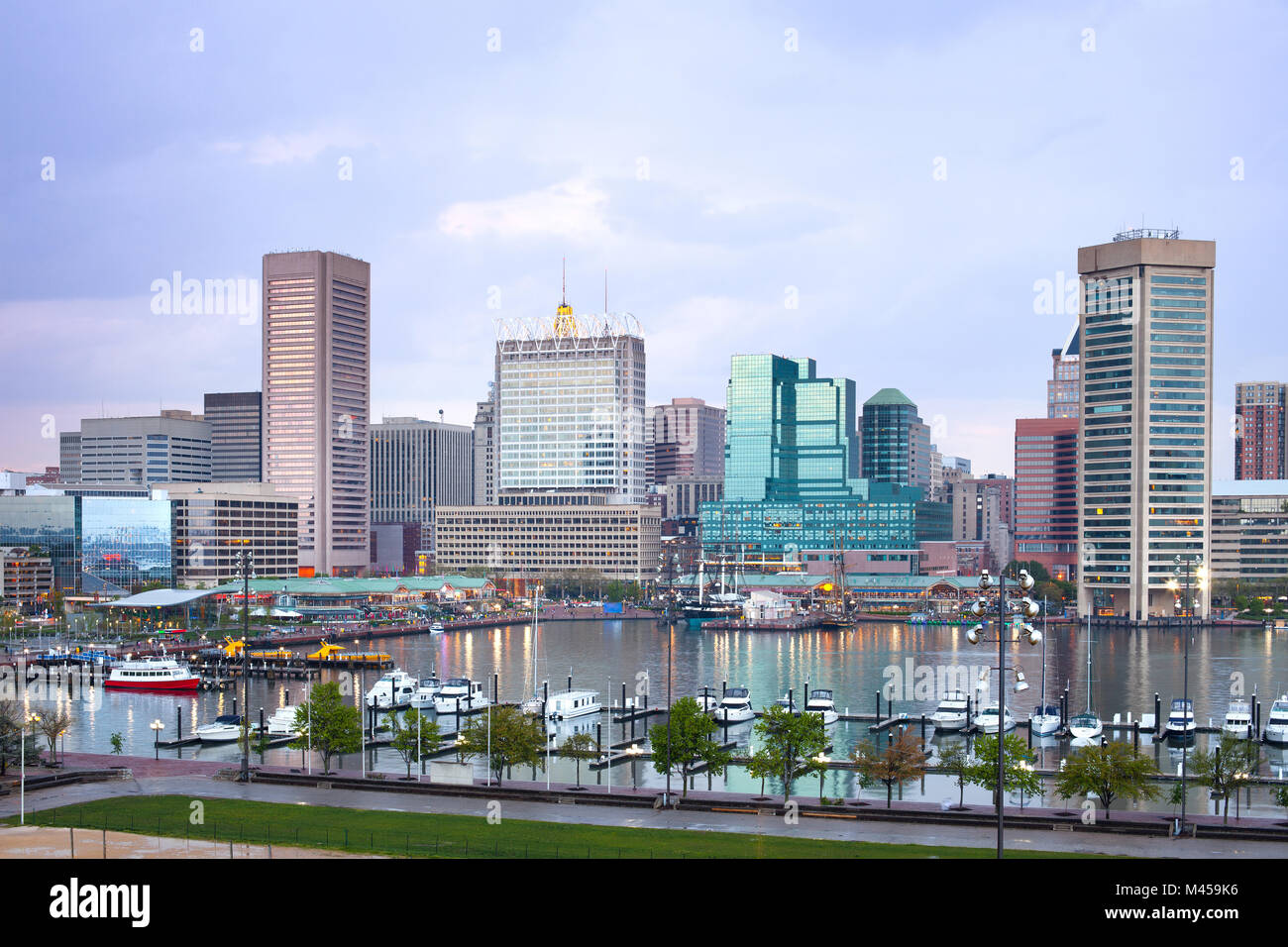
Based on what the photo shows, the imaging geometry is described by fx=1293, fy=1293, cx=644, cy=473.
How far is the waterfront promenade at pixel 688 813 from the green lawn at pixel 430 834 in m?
1.17

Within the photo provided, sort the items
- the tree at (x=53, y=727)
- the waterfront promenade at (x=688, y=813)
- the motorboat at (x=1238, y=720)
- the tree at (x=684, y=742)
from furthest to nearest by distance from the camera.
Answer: the motorboat at (x=1238, y=720)
the tree at (x=53, y=727)
the tree at (x=684, y=742)
the waterfront promenade at (x=688, y=813)

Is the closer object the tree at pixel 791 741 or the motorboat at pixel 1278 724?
the tree at pixel 791 741

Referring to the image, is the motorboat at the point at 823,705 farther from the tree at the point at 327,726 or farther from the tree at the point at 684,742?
the tree at the point at 327,726

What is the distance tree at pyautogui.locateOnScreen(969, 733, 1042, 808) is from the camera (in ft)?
129

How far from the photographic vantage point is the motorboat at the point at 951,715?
62.6 metres

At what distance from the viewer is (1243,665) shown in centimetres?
9488

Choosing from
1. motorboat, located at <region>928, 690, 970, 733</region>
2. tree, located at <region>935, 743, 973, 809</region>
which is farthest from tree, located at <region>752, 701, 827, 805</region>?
motorboat, located at <region>928, 690, 970, 733</region>

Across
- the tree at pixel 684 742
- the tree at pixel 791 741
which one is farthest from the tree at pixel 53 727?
the tree at pixel 791 741

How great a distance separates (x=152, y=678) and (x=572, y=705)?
32130 millimetres

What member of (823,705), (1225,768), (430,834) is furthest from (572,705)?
(1225,768)

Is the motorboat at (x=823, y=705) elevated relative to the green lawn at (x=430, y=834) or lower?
lower
